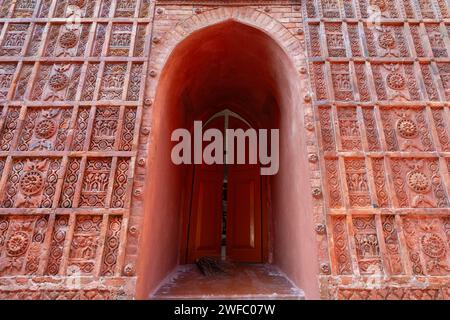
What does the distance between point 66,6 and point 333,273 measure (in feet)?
20.8

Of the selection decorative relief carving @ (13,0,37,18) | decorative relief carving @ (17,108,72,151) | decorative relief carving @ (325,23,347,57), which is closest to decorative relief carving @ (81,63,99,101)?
decorative relief carving @ (17,108,72,151)

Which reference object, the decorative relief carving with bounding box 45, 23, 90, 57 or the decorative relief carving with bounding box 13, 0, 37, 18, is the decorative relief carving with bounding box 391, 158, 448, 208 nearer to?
the decorative relief carving with bounding box 45, 23, 90, 57

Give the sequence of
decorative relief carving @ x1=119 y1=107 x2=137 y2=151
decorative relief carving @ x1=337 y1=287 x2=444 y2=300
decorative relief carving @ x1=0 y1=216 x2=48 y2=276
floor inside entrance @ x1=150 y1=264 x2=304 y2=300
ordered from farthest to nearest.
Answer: decorative relief carving @ x1=119 y1=107 x2=137 y2=151 < floor inside entrance @ x1=150 y1=264 x2=304 y2=300 < decorative relief carving @ x1=0 y1=216 x2=48 y2=276 < decorative relief carving @ x1=337 y1=287 x2=444 y2=300

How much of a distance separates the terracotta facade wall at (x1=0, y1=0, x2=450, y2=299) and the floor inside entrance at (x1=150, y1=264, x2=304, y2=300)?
0.92 m

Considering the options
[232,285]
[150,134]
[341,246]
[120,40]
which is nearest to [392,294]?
[341,246]


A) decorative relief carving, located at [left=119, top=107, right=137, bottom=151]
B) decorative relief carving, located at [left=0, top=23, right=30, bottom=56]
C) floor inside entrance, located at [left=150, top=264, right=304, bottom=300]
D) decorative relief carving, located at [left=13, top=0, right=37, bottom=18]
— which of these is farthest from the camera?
decorative relief carving, located at [left=13, top=0, right=37, bottom=18]

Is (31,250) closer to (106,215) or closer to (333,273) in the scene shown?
(106,215)

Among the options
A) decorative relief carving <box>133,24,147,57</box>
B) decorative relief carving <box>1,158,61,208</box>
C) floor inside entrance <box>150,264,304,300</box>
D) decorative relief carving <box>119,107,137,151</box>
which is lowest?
floor inside entrance <box>150,264,304,300</box>

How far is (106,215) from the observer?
159 inches

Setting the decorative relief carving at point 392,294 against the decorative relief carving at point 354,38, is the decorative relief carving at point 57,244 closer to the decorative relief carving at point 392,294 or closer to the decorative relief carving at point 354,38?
the decorative relief carving at point 392,294

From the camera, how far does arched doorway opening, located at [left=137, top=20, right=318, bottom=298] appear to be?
449 cm

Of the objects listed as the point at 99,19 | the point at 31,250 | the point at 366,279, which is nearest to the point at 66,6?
the point at 99,19

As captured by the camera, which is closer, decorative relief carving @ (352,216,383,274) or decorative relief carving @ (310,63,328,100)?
decorative relief carving @ (352,216,383,274)

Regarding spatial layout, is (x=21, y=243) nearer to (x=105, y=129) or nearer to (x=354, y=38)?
(x=105, y=129)
